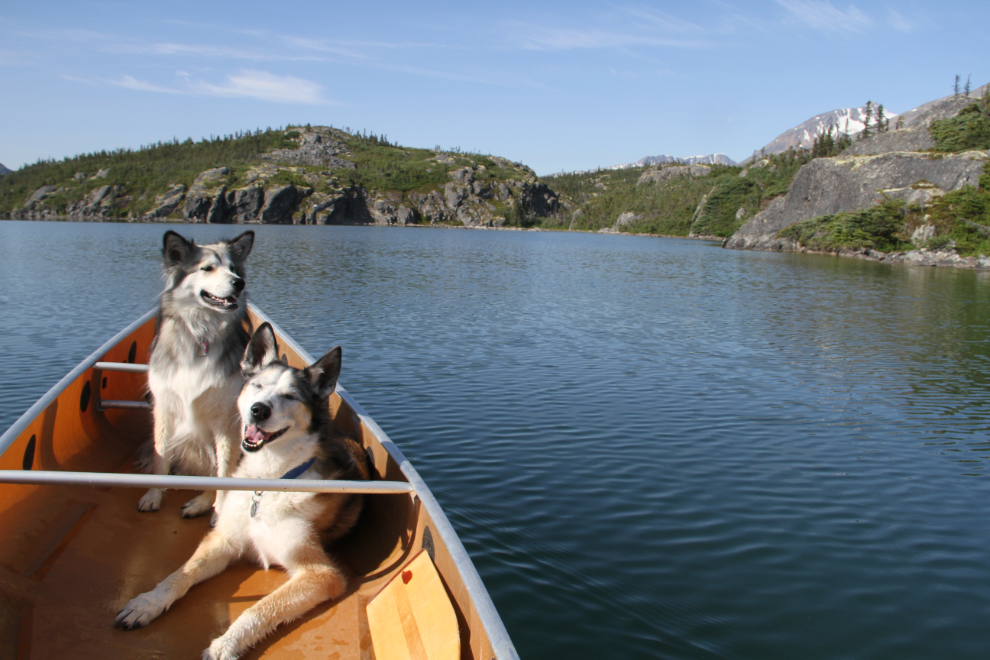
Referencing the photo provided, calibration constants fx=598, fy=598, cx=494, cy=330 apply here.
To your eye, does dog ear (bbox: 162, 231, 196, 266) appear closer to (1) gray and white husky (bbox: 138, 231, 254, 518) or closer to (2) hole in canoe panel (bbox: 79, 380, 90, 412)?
(1) gray and white husky (bbox: 138, 231, 254, 518)

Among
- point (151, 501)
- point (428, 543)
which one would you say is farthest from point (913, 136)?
point (151, 501)

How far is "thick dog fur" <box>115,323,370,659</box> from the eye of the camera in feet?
13.4

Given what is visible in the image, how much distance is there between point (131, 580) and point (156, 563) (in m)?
0.26

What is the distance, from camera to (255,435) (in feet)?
14.1

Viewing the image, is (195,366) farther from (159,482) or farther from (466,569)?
(466,569)

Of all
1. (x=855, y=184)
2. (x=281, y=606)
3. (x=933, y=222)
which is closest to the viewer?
(x=281, y=606)

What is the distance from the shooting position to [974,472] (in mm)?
9430

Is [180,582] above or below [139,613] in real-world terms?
above

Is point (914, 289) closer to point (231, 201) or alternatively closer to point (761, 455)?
point (761, 455)

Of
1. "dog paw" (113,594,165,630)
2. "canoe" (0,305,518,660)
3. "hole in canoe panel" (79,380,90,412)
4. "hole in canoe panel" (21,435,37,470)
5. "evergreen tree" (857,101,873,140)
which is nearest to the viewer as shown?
"canoe" (0,305,518,660)

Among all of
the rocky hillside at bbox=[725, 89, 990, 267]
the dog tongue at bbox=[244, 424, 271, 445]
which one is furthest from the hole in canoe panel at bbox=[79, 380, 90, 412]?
the rocky hillside at bbox=[725, 89, 990, 267]

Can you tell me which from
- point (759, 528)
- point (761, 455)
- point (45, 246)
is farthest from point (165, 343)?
point (45, 246)

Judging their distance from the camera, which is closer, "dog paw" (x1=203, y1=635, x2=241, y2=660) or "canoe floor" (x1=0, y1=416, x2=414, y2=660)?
"dog paw" (x1=203, y1=635, x2=241, y2=660)

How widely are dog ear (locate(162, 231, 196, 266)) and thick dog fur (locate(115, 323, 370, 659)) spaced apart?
5.20 feet
